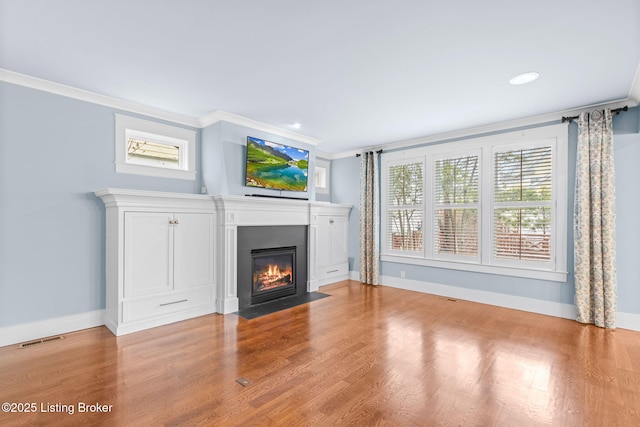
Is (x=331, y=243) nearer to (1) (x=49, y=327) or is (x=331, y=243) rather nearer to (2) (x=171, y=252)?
(2) (x=171, y=252)

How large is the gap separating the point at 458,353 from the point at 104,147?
4497 millimetres

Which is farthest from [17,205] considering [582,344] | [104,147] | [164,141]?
[582,344]

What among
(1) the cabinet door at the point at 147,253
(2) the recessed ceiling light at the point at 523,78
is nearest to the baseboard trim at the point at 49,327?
(1) the cabinet door at the point at 147,253

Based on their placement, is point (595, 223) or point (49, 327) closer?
point (49, 327)

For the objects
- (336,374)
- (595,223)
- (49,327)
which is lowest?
(336,374)

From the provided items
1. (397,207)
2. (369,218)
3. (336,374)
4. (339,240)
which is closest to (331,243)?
(339,240)

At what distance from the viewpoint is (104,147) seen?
3.58m

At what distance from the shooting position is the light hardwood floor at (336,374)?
194 centimetres

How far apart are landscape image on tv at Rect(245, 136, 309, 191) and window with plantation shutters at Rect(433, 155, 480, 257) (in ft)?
7.59

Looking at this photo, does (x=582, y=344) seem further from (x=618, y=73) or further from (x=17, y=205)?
(x=17, y=205)

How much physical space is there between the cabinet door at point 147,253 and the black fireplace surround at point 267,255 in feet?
3.01

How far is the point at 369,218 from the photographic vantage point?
19.1 feet

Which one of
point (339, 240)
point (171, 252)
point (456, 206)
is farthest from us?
point (339, 240)

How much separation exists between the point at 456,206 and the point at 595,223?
170 centimetres
